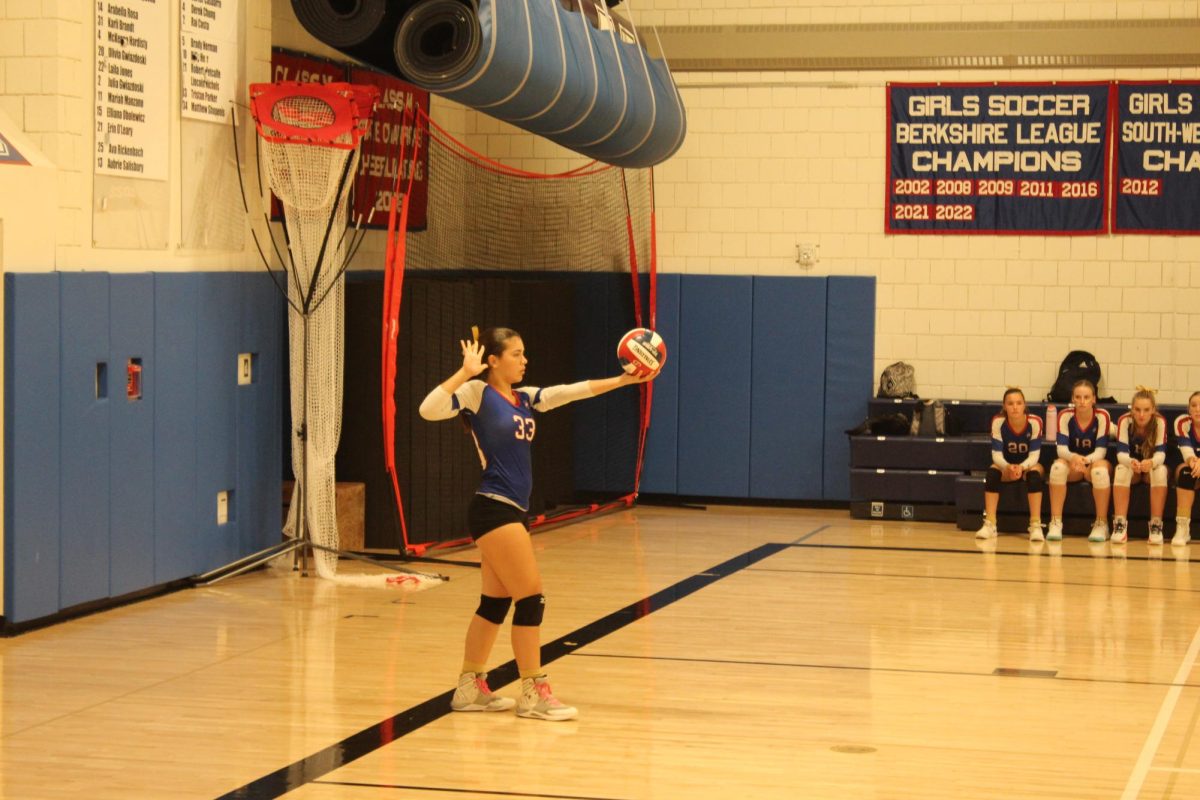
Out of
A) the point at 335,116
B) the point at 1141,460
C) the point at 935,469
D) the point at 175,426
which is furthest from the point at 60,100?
the point at 1141,460

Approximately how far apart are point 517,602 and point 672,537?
651cm

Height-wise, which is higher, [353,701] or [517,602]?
[517,602]

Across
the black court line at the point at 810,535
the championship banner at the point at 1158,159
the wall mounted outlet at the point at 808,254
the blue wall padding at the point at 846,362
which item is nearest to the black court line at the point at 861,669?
the black court line at the point at 810,535

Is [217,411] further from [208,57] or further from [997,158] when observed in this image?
[997,158]

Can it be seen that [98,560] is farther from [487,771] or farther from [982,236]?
[982,236]

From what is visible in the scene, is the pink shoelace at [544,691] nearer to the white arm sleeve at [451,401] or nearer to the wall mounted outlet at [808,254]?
the white arm sleeve at [451,401]

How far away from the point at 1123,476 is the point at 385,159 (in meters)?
6.46

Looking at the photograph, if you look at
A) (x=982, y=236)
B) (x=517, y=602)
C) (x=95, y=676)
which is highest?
(x=982, y=236)

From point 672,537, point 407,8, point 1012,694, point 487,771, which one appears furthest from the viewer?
point 672,537

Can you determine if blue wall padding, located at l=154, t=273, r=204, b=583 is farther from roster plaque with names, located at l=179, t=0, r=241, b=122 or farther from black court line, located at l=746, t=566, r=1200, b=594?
black court line, located at l=746, t=566, r=1200, b=594

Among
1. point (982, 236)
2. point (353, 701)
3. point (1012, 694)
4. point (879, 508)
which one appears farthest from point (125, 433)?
point (982, 236)

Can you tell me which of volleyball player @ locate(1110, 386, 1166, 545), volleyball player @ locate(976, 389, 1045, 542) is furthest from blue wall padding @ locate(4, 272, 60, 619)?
volleyball player @ locate(1110, 386, 1166, 545)

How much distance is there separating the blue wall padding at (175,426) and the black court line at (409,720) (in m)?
2.81

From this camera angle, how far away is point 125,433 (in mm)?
9758
